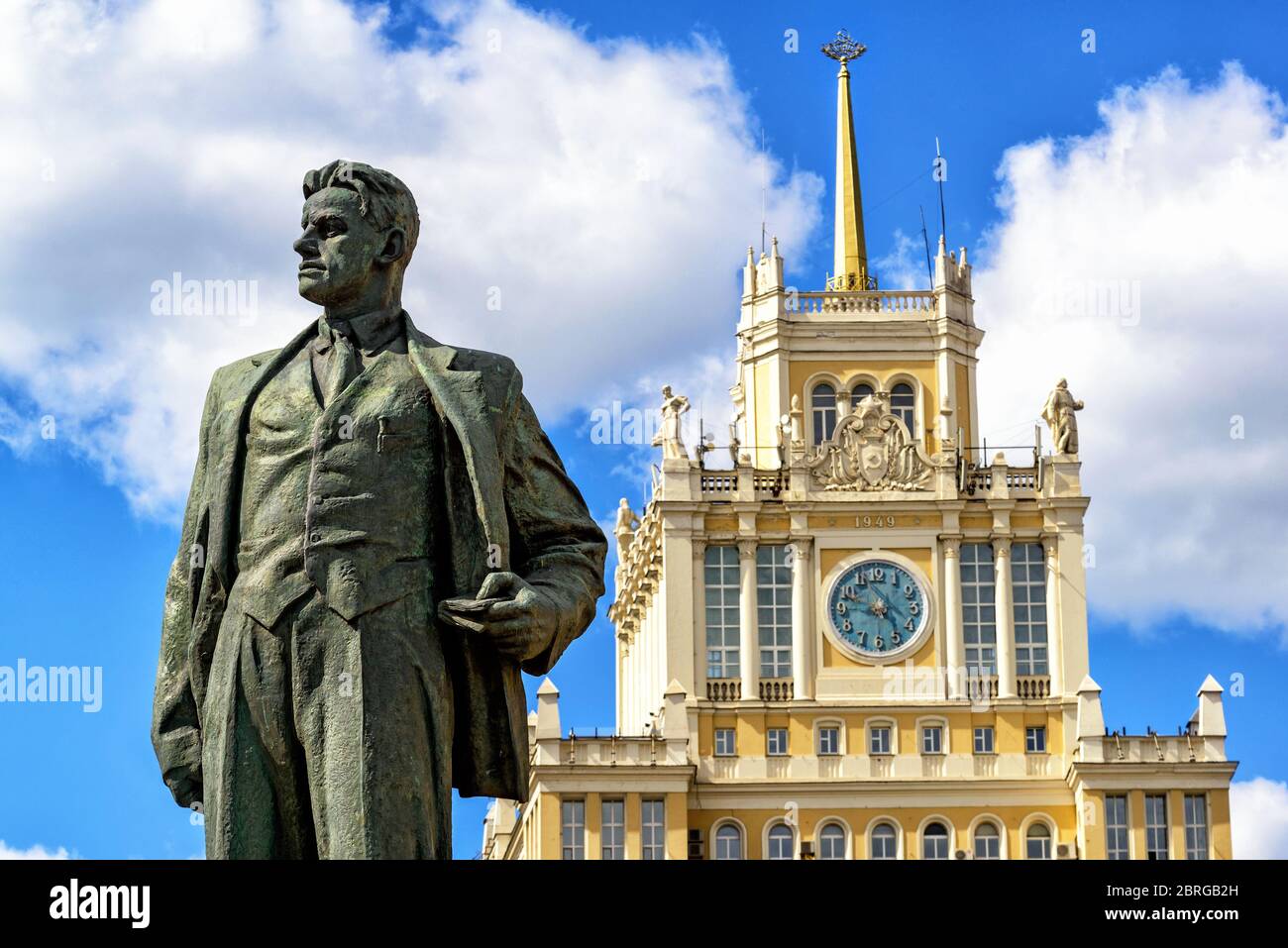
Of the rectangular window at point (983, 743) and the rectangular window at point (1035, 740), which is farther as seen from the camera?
the rectangular window at point (1035, 740)

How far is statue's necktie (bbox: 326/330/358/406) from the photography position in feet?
27.5

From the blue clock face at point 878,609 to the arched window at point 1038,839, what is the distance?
5.91m

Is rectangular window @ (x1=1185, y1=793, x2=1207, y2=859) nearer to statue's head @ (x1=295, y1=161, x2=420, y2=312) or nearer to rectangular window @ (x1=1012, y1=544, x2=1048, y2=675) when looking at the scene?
rectangular window @ (x1=1012, y1=544, x2=1048, y2=675)

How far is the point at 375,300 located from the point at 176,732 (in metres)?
1.33

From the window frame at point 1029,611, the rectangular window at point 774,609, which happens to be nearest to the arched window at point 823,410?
the rectangular window at point 774,609

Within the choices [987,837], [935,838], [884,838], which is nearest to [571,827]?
[884,838]

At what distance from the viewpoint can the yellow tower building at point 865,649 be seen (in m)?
74.3

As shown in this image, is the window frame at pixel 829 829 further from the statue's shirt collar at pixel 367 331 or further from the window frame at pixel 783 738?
the statue's shirt collar at pixel 367 331

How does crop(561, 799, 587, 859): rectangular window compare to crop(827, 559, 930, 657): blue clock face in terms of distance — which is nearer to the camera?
crop(561, 799, 587, 859): rectangular window

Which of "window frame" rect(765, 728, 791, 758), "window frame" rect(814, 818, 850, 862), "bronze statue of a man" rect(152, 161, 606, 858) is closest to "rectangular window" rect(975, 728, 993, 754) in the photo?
"window frame" rect(814, 818, 850, 862)

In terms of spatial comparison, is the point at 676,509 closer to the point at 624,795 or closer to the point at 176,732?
the point at 624,795

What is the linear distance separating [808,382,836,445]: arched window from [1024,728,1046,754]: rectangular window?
1006 centimetres

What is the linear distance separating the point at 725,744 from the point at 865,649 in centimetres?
450

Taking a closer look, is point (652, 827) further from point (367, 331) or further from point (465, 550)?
point (465, 550)
